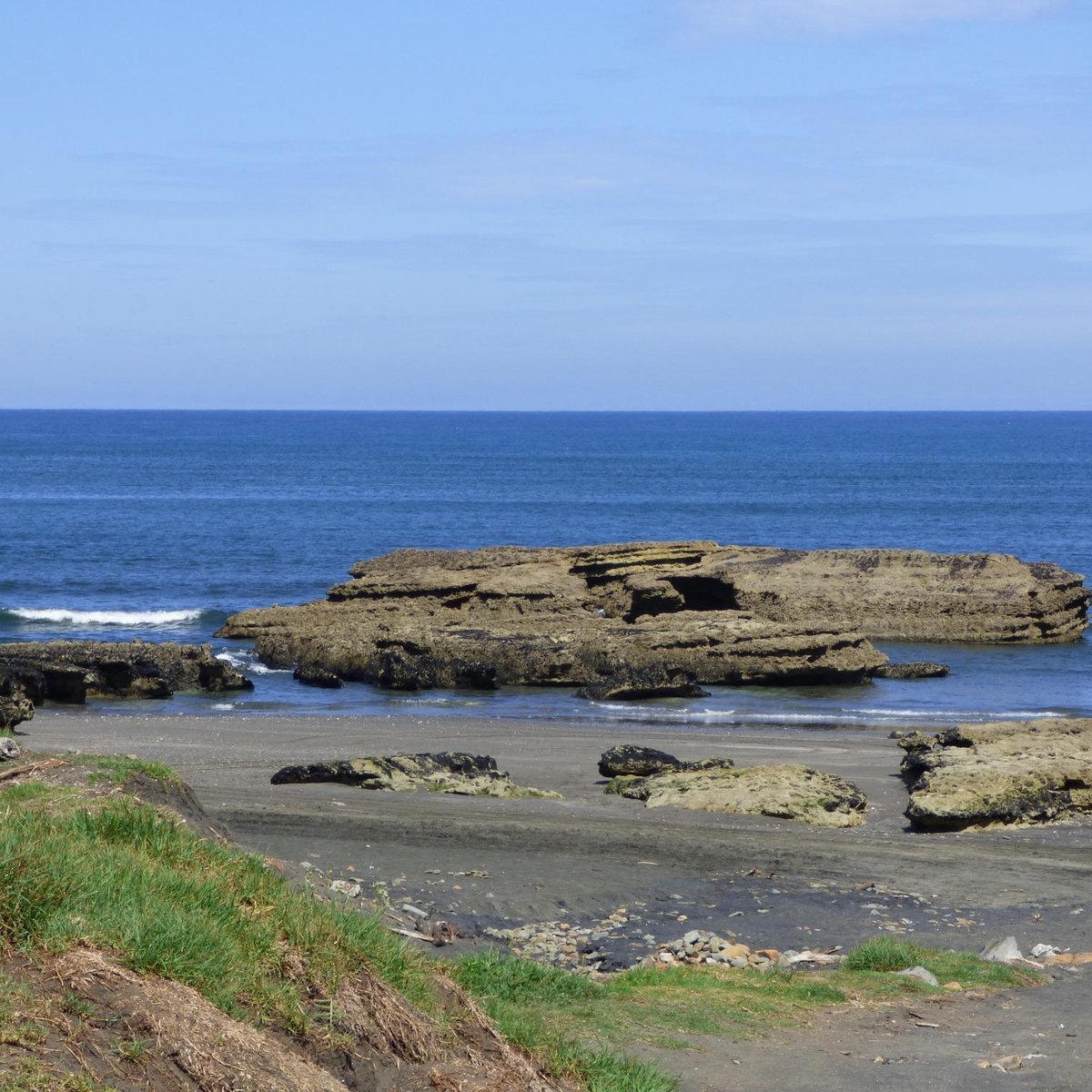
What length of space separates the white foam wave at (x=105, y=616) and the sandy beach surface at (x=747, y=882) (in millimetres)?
24882

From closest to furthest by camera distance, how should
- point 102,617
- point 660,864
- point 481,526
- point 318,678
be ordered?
point 660,864
point 318,678
point 102,617
point 481,526

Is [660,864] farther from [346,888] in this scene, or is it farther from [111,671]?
[111,671]

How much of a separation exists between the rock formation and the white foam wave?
92.2 ft

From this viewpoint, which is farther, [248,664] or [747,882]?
[248,664]

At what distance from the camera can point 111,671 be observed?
31.4 m

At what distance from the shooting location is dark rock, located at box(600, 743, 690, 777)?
2114cm

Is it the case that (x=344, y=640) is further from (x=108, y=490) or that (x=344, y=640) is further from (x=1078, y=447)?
(x=1078, y=447)

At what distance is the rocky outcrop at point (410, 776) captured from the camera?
18797 mm

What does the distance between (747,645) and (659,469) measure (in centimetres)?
9965

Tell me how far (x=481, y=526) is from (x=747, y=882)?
66.4 metres

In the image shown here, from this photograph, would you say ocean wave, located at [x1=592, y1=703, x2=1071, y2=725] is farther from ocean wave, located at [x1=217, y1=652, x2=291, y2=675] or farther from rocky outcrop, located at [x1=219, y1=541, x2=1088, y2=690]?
ocean wave, located at [x1=217, y1=652, x2=291, y2=675]

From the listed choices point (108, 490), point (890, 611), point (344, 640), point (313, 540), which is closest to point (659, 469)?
point (108, 490)

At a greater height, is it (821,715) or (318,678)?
(318,678)

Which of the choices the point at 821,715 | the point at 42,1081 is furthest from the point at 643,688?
the point at 42,1081
